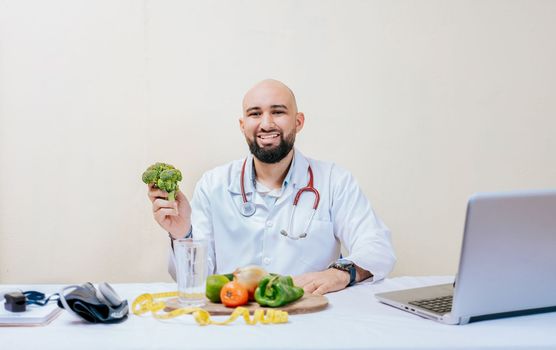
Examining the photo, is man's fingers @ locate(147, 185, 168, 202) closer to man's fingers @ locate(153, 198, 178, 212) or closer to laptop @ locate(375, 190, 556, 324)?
man's fingers @ locate(153, 198, 178, 212)

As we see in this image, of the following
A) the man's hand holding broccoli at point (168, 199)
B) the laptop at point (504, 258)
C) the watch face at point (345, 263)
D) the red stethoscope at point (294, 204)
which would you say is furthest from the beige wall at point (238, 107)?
the laptop at point (504, 258)

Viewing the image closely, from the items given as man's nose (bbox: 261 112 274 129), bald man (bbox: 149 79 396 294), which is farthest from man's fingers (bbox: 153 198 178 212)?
man's nose (bbox: 261 112 274 129)

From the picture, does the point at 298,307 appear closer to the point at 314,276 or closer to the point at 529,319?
the point at 314,276

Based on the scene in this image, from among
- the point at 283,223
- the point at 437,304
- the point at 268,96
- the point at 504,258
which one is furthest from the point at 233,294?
the point at 268,96

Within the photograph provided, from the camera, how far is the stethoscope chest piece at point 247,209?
264cm

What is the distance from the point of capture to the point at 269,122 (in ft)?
8.86

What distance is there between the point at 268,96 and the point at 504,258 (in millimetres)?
1504

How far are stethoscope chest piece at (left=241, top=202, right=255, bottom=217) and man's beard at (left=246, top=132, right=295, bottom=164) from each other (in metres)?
0.21

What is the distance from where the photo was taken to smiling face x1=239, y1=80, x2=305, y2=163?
2670mm

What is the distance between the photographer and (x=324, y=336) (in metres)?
1.36

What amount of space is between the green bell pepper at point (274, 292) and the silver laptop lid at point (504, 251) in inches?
16.7

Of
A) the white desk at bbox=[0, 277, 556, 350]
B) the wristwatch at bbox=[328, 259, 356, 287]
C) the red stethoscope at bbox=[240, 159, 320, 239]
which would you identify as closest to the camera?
the white desk at bbox=[0, 277, 556, 350]

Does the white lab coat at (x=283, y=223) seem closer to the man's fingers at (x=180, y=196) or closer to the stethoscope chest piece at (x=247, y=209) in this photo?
the stethoscope chest piece at (x=247, y=209)

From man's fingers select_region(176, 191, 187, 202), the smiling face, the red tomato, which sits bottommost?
the red tomato
